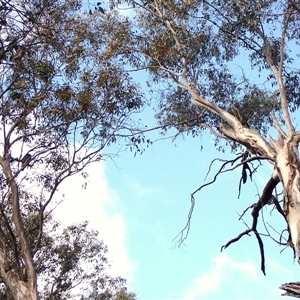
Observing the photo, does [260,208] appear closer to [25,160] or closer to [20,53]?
[20,53]

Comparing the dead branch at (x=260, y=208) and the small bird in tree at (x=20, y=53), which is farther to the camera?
the dead branch at (x=260, y=208)

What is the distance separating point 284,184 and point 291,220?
417mm

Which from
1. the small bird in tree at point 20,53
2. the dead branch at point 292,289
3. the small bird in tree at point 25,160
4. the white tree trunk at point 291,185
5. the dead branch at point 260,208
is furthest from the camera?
the small bird in tree at point 25,160

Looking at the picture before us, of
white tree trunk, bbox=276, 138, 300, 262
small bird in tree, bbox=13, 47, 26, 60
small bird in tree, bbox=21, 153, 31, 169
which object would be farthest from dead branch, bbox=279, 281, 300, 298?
small bird in tree, bbox=21, 153, 31, 169

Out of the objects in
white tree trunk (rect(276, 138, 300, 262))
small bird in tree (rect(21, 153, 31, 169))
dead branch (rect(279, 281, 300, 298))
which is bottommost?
dead branch (rect(279, 281, 300, 298))

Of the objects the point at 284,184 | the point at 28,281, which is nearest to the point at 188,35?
Answer: the point at 284,184

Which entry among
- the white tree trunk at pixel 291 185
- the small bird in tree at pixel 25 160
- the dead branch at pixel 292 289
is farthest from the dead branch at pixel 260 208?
the small bird in tree at pixel 25 160

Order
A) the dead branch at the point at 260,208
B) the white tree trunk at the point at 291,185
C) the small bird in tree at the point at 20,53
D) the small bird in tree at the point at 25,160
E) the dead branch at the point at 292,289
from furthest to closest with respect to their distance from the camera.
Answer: the small bird in tree at the point at 25,160 < the dead branch at the point at 260,208 < the white tree trunk at the point at 291,185 < the small bird in tree at the point at 20,53 < the dead branch at the point at 292,289

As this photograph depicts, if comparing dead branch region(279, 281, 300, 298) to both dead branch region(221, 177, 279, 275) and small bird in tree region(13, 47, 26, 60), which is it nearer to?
dead branch region(221, 177, 279, 275)

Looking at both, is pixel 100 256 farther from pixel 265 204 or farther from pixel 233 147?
pixel 265 204

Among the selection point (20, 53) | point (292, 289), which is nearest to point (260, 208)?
point (292, 289)

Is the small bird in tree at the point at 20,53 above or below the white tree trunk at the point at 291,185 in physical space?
above

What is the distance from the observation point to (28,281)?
725 cm

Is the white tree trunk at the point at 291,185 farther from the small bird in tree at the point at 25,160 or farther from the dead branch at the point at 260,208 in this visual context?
the small bird in tree at the point at 25,160
